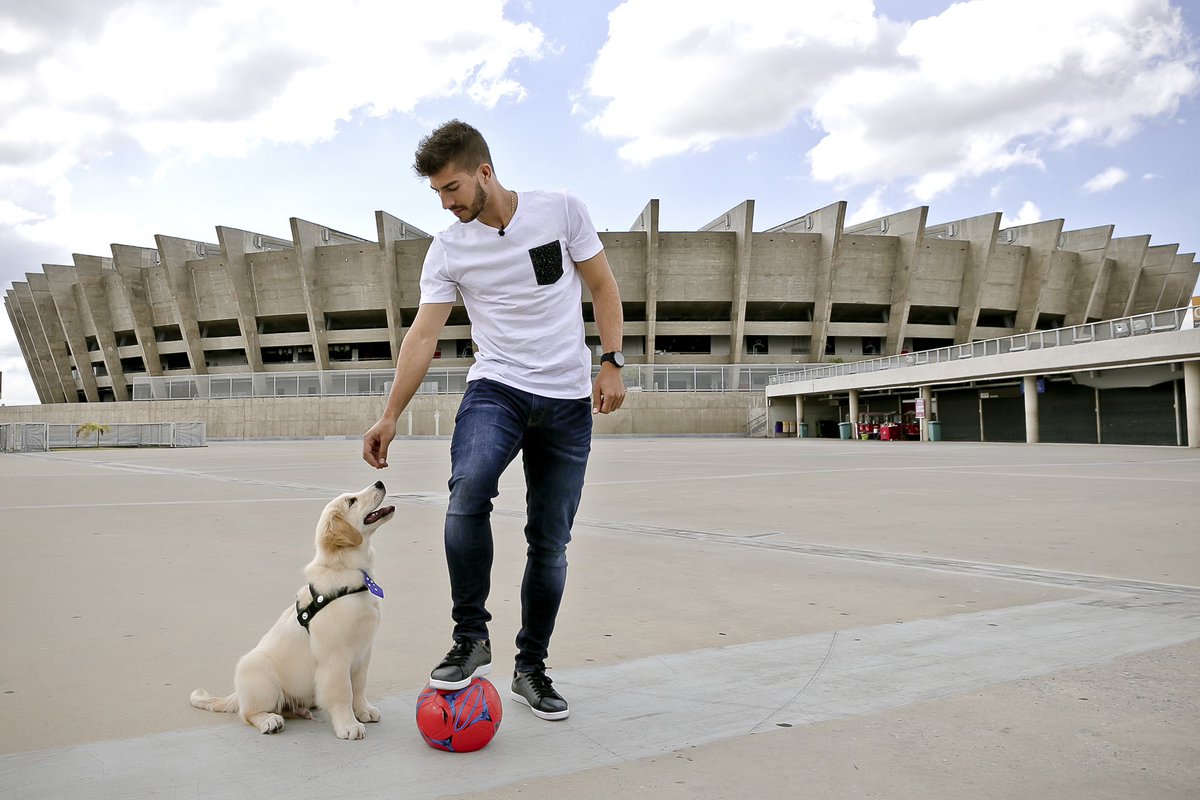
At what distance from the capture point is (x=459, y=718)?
2.39 meters

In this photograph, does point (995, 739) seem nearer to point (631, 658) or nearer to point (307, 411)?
point (631, 658)

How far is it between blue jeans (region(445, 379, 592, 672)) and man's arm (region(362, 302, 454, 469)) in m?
0.25

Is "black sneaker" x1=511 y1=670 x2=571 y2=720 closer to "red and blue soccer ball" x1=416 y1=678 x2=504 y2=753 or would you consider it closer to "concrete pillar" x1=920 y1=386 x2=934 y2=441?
"red and blue soccer ball" x1=416 y1=678 x2=504 y2=753

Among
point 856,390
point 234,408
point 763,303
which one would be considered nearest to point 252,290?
point 234,408

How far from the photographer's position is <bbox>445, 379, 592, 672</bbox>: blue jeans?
271 cm

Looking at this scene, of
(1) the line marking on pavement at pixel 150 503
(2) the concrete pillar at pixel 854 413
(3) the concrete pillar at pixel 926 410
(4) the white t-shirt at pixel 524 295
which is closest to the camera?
(4) the white t-shirt at pixel 524 295

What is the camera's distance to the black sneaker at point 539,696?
104 inches

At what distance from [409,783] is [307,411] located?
183 ft

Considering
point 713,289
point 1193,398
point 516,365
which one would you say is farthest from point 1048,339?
point 516,365

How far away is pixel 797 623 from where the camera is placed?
3900mm

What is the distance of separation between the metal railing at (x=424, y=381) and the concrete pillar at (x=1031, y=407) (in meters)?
21.4

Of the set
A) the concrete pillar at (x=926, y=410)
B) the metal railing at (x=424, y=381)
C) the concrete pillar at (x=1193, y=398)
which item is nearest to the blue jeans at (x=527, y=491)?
the concrete pillar at (x=1193, y=398)

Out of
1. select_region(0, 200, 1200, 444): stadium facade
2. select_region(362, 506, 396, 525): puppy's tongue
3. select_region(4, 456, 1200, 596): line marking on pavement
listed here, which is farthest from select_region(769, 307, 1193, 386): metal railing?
select_region(362, 506, 396, 525): puppy's tongue

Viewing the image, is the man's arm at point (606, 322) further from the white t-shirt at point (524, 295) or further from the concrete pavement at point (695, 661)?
the concrete pavement at point (695, 661)
